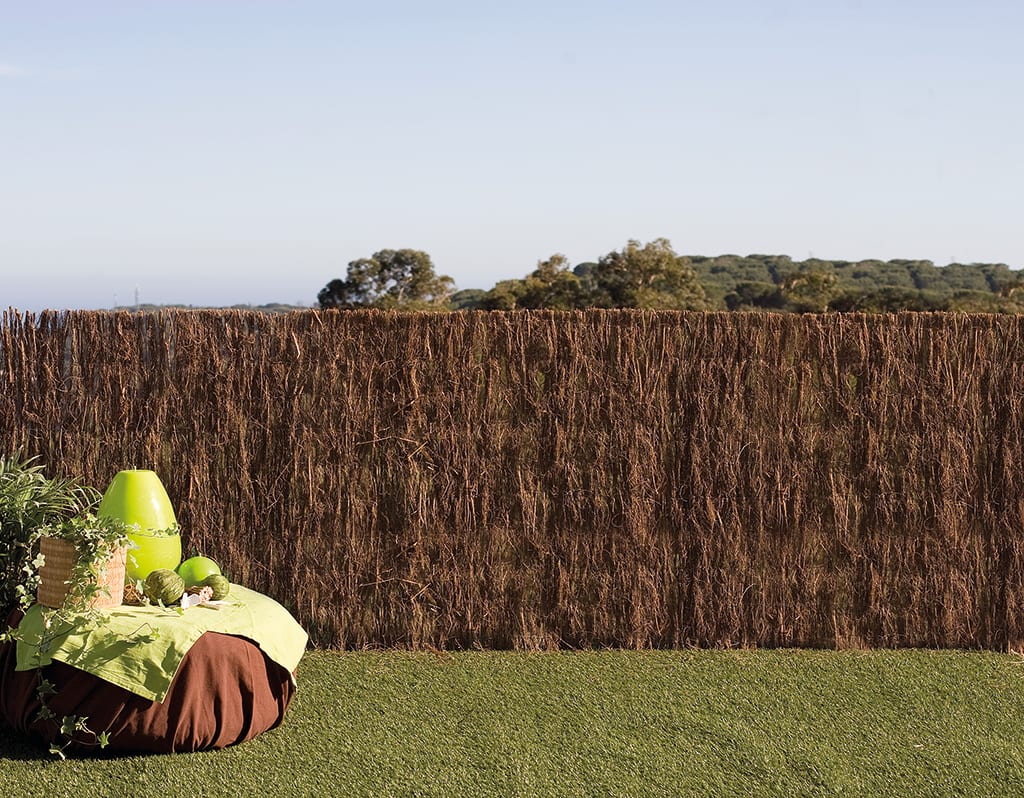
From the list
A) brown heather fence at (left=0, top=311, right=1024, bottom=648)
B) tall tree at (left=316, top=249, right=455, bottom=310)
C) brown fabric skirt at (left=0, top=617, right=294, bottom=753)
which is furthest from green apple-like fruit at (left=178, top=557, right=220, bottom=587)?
tall tree at (left=316, top=249, right=455, bottom=310)

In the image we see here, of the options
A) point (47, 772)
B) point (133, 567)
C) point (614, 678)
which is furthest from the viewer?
point (614, 678)

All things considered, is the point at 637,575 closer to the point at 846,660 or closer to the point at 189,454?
the point at 846,660

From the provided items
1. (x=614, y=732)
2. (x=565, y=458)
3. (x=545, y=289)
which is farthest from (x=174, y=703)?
(x=545, y=289)

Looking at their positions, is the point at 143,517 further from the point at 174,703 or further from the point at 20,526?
the point at 174,703

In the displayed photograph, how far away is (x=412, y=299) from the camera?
57688mm

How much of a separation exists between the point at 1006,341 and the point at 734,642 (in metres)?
2.32

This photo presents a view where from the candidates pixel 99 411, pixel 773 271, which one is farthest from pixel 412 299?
pixel 99 411

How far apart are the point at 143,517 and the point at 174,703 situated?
93 cm

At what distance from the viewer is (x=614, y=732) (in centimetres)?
457

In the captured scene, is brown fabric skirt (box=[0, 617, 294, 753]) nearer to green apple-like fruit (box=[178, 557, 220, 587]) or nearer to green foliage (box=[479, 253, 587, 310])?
green apple-like fruit (box=[178, 557, 220, 587])

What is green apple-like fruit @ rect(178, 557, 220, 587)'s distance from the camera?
4734 mm

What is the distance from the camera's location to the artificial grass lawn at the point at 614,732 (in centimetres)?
402

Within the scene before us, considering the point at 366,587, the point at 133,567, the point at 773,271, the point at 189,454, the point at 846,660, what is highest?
the point at 773,271

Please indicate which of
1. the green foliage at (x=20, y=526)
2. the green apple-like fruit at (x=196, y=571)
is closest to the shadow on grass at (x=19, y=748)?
the green foliage at (x=20, y=526)
